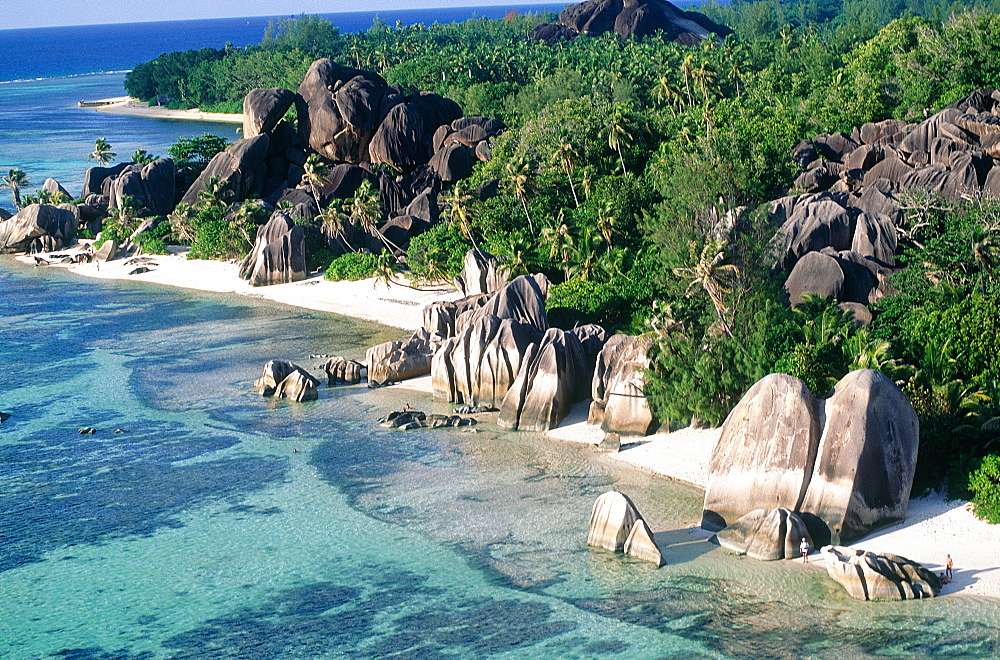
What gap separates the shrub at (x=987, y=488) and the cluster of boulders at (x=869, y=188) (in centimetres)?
869

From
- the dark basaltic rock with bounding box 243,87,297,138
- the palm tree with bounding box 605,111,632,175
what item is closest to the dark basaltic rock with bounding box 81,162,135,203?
the dark basaltic rock with bounding box 243,87,297,138

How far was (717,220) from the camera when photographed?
3475 cm

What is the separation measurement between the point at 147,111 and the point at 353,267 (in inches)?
4149

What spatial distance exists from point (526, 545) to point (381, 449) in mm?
8496

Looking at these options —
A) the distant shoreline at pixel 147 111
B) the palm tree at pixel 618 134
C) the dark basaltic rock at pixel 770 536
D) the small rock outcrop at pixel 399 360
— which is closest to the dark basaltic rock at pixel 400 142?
the palm tree at pixel 618 134

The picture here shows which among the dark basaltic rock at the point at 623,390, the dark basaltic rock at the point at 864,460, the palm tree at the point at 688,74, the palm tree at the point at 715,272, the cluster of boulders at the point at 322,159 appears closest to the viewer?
the dark basaltic rock at the point at 864,460

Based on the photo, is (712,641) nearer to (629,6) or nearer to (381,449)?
Result: (381,449)

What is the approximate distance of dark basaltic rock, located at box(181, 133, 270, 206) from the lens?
68.3 m

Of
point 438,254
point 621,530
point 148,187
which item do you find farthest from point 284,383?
point 148,187

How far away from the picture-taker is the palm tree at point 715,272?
31719 mm

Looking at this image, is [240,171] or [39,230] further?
[240,171]

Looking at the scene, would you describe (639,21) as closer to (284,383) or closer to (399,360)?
(399,360)

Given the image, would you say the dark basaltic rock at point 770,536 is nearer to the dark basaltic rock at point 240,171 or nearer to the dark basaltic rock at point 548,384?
the dark basaltic rock at point 548,384

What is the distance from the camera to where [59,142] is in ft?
379
